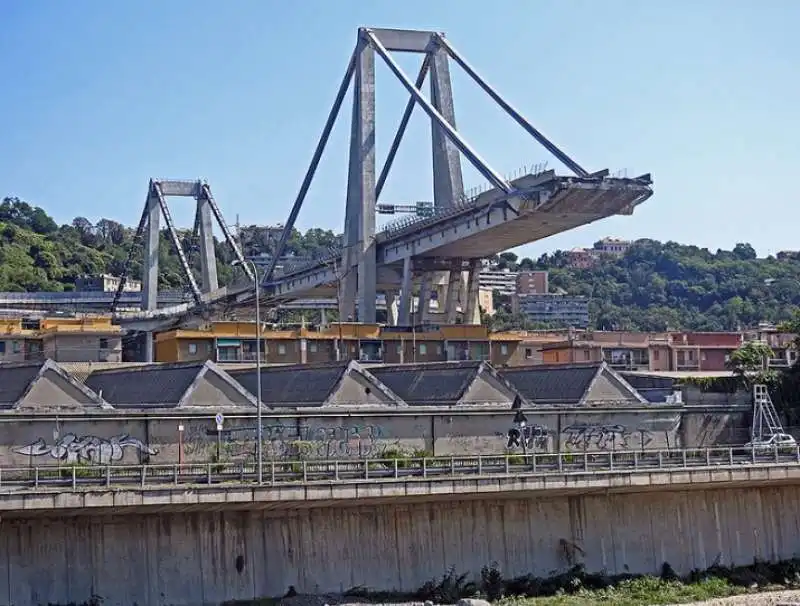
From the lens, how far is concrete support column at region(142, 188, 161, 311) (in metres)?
130

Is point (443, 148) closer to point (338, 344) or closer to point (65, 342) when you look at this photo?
point (338, 344)

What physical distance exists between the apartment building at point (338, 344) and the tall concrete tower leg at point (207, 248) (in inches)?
2248

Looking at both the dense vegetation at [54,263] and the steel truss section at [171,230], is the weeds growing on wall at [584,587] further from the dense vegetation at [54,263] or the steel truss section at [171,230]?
the dense vegetation at [54,263]

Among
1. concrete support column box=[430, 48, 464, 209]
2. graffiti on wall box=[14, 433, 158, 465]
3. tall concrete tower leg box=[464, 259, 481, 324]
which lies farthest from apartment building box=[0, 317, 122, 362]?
graffiti on wall box=[14, 433, 158, 465]

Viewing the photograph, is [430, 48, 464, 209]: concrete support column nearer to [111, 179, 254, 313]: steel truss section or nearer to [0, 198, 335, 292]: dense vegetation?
[111, 179, 254, 313]: steel truss section

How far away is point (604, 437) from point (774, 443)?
623cm

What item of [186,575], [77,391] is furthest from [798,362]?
[186,575]

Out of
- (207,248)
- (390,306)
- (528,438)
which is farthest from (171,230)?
(528,438)

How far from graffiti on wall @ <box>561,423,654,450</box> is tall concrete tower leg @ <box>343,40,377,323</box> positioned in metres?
Result: 43.1

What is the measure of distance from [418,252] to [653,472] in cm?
5064

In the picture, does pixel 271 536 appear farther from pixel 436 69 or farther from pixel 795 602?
pixel 436 69

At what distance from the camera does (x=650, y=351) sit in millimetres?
94312

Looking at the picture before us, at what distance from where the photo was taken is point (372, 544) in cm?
3694

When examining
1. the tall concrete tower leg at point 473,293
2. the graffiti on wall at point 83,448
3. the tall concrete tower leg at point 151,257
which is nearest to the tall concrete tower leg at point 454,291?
the tall concrete tower leg at point 473,293
